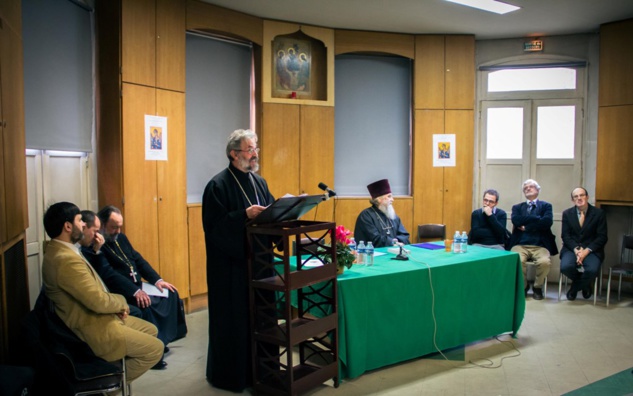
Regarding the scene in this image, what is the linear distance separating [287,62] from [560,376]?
178 inches

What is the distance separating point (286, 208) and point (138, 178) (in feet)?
7.92

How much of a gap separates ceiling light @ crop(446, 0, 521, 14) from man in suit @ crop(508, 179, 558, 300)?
2105mm

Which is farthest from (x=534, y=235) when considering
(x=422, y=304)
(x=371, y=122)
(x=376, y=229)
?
(x=422, y=304)

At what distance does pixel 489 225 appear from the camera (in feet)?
21.0

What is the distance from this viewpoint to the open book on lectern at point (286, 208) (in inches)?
116

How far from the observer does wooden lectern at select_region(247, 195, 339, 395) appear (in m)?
3.04

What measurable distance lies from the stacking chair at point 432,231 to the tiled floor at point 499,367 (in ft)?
5.47

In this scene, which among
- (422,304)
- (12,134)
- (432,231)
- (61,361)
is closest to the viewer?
(61,361)

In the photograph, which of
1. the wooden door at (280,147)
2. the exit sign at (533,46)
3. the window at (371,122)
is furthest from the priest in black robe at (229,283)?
the exit sign at (533,46)

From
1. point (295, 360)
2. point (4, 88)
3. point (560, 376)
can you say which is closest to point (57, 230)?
point (4, 88)

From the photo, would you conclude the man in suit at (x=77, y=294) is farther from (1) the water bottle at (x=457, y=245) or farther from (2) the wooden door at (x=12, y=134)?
(1) the water bottle at (x=457, y=245)

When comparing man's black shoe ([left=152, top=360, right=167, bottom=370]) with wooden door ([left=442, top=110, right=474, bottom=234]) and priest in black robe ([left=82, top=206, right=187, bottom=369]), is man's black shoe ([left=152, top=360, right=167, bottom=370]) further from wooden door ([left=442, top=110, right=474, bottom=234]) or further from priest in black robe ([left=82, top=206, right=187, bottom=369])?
wooden door ([left=442, top=110, right=474, bottom=234])

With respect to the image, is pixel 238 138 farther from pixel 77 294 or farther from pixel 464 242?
pixel 464 242

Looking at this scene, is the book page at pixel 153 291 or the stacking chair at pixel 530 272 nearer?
the book page at pixel 153 291
